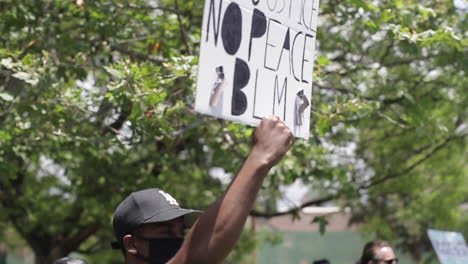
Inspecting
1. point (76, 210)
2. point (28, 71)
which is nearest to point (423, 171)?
point (76, 210)

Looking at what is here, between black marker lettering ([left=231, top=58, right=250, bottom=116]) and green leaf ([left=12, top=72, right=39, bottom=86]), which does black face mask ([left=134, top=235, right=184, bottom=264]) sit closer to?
black marker lettering ([left=231, top=58, right=250, bottom=116])

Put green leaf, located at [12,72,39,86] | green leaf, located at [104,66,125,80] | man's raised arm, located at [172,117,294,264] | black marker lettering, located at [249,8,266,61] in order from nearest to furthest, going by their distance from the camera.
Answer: man's raised arm, located at [172,117,294,264], black marker lettering, located at [249,8,266,61], green leaf, located at [104,66,125,80], green leaf, located at [12,72,39,86]

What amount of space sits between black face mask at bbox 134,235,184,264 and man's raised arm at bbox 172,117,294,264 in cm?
60

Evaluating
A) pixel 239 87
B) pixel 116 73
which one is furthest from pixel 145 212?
pixel 116 73

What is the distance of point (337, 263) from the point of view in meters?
25.4

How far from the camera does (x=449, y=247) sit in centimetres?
683

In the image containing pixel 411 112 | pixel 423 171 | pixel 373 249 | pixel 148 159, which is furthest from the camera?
pixel 423 171

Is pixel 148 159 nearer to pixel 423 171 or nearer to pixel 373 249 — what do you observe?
pixel 373 249

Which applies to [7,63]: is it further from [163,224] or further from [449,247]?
[449,247]

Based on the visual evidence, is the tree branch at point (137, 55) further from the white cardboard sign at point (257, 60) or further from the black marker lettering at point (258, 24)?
the black marker lettering at point (258, 24)

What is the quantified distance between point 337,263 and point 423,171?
1115 cm

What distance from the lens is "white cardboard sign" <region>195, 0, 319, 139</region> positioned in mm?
2564

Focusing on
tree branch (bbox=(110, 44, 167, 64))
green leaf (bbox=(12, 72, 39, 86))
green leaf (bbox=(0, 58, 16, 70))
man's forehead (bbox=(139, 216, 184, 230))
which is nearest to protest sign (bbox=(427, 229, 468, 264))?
tree branch (bbox=(110, 44, 167, 64))

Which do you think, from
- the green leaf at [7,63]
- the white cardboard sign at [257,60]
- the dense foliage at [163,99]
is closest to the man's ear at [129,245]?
the white cardboard sign at [257,60]
